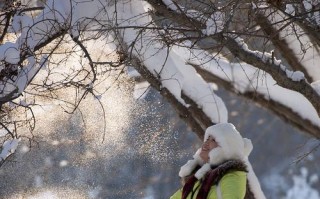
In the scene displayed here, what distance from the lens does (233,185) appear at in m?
4.93

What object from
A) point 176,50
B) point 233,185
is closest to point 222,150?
point 233,185

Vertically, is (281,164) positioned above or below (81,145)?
below

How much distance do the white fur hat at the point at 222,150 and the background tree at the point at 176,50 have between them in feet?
3.00

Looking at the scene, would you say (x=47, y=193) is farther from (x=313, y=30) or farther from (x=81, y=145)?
(x=313, y=30)

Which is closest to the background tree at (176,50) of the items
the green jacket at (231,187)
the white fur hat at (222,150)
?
the white fur hat at (222,150)

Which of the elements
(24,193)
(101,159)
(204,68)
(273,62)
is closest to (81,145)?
(101,159)

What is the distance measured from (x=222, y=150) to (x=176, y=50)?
415cm

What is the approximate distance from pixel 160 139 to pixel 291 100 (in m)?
11.8

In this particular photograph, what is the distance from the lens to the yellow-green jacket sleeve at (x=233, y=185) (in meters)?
4.89

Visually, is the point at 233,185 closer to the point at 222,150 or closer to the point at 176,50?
the point at 222,150

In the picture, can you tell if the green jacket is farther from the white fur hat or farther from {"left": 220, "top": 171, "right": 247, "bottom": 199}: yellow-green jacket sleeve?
the white fur hat

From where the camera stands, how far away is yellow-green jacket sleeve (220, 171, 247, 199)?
489 centimetres

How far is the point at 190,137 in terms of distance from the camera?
21.1m

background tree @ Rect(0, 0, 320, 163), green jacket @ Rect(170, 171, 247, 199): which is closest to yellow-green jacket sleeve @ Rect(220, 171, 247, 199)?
green jacket @ Rect(170, 171, 247, 199)
